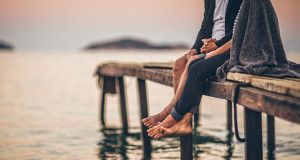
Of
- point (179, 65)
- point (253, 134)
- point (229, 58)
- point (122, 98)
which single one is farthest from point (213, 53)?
point (122, 98)

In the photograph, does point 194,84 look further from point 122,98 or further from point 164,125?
point 122,98

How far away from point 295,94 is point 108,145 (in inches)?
254

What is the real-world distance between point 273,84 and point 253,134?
0.54m

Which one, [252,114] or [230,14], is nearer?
[252,114]

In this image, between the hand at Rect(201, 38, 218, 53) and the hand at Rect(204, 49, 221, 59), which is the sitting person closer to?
the hand at Rect(201, 38, 218, 53)

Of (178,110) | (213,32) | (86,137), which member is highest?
(213,32)

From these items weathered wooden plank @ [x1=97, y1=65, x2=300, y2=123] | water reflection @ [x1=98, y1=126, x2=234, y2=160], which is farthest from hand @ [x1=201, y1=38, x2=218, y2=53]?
water reflection @ [x1=98, y1=126, x2=234, y2=160]

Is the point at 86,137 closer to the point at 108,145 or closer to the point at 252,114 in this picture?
the point at 108,145

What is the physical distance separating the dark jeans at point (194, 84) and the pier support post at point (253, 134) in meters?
0.69

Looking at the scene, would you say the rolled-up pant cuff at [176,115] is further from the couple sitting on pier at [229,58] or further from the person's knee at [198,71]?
the person's knee at [198,71]

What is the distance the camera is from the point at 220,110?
1488cm

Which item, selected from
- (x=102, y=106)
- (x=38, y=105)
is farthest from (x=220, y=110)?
(x=38, y=105)

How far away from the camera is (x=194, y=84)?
365 centimetres

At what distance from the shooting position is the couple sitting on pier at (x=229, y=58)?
3.38 m
